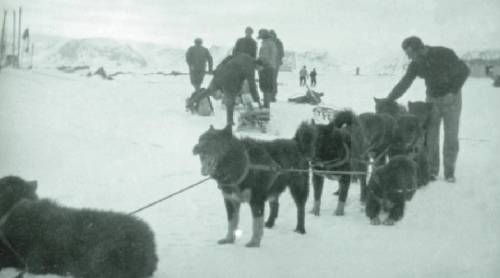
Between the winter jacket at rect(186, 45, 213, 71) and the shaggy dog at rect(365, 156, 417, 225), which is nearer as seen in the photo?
the shaggy dog at rect(365, 156, 417, 225)

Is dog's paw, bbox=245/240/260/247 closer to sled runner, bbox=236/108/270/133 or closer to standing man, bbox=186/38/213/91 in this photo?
sled runner, bbox=236/108/270/133

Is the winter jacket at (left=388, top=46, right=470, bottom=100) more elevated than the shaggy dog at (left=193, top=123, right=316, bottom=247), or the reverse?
the winter jacket at (left=388, top=46, right=470, bottom=100)

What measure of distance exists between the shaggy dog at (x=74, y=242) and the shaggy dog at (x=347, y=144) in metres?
2.56

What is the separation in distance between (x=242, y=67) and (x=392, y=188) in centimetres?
450

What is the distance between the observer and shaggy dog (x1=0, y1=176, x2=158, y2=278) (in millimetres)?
3299

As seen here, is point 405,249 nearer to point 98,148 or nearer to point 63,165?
point 63,165

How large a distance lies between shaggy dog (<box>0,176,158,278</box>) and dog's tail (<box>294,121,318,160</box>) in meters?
2.14

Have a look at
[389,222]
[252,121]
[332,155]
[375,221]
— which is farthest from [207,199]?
[252,121]

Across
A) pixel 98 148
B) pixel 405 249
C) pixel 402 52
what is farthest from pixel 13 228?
pixel 402 52

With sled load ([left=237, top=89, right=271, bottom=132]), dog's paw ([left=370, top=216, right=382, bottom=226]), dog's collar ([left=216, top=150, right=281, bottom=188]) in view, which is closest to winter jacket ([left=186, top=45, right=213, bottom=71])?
sled load ([left=237, top=89, right=271, bottom=132])

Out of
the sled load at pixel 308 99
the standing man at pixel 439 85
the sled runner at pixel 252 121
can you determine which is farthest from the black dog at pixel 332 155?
the sled load at pixel 308 99

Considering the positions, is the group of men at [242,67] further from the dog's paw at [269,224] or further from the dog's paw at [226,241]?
the dog's paw at [226,241]

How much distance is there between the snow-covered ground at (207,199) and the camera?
12.7 feet

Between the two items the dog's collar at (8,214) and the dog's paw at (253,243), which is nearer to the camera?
the dog's collar at (8,214)
